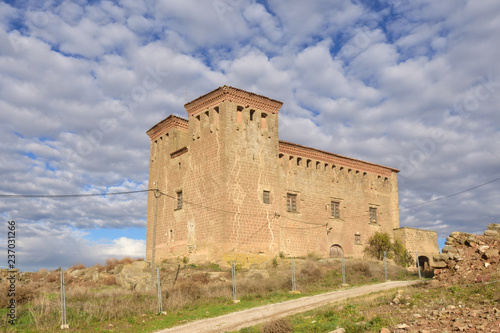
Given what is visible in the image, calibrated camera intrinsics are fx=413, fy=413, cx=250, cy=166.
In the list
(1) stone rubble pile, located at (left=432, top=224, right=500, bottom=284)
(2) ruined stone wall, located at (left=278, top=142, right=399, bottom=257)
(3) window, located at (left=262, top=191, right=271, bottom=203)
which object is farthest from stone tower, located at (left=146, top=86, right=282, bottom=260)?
(1) stone rubble pile, located at (left=432, top=224, right=500, bottom=284)

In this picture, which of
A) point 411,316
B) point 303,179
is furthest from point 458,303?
point 303,179

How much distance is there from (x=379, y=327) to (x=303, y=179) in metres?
23.8

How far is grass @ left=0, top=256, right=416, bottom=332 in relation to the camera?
46.5 feet

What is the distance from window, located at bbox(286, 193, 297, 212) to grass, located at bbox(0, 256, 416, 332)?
513cm

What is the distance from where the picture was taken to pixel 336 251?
33562mm

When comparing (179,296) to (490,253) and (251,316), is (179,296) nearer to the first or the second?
(251,316)

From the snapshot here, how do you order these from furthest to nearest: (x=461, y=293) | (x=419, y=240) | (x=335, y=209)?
(x=419, y=240)
(x=335, y=209)
(x=461, y=293)

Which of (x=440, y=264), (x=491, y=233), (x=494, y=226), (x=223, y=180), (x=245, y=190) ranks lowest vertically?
(x=440, y=264)

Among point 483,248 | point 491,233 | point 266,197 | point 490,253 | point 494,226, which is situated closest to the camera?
point 490,253

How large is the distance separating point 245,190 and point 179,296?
11.7 m

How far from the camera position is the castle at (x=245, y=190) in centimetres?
2739

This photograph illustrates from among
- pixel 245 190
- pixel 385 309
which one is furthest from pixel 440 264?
pixel 245 190

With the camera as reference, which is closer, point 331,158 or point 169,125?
point 169,125

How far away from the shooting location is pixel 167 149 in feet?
109
